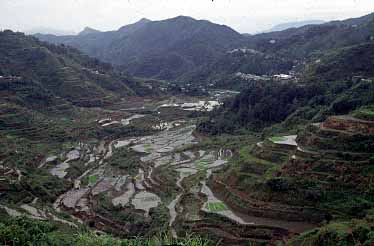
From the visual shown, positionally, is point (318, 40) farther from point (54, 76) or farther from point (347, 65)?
point (54, 76)

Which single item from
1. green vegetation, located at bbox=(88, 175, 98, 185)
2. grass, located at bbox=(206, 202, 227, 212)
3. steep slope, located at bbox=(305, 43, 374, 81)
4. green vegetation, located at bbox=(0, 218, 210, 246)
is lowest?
green vegetation, located at bbox=(88, 175, 98, 185)

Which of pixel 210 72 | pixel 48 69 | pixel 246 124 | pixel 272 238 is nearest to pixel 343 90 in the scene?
pixel 246 124

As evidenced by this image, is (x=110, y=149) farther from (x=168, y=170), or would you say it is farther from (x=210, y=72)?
(x=210, y=72)

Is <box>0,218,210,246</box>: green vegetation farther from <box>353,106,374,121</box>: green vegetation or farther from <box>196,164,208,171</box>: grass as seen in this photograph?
<box>196,164,208,171</box>: grass

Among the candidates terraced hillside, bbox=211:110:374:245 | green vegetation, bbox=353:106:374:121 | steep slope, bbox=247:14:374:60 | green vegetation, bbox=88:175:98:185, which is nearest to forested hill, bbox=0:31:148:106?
green vegetation, bbox=88:175:98:185

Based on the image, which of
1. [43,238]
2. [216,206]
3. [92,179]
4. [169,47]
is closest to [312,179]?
[216,206]

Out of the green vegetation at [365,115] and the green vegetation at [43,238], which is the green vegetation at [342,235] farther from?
the green vegetation at [365,115]
